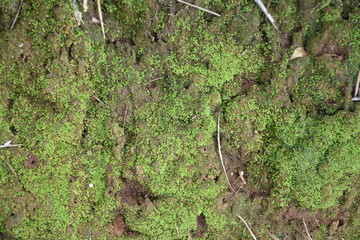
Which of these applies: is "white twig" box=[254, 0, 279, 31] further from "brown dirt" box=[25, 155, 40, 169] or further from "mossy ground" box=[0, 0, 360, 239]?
"brown dirt" box=[25, 155, 40, 169]

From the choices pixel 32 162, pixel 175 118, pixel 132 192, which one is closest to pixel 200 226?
pixel 132 192

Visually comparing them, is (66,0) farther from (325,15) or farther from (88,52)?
(325,15)

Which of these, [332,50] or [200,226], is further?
[200,226]

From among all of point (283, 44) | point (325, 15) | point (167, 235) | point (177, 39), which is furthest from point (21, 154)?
point (325, 15)

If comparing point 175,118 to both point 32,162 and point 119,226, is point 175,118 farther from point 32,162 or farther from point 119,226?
point 32,162

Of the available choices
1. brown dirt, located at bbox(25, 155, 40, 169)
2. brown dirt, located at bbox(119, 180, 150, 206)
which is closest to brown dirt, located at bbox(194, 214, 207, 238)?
brown dirt, located at bbox(119, 180, 150, 206)

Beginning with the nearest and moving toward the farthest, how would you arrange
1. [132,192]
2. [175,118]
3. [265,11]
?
[265,11], [175,118], [132,192]
